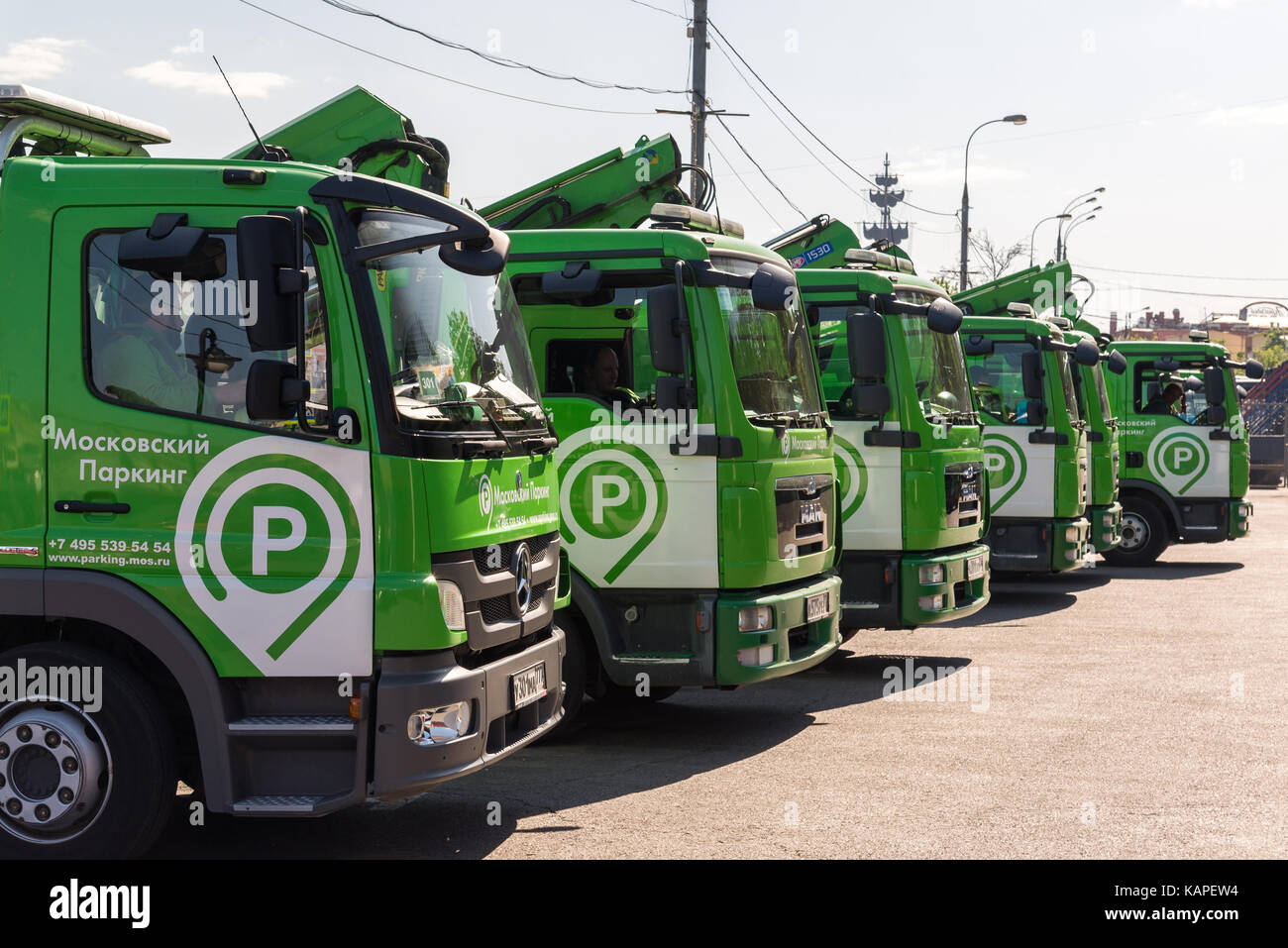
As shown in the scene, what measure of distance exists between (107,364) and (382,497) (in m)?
1.18

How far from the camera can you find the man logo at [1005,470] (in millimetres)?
15008

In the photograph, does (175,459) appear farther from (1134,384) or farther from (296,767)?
(1134,384)

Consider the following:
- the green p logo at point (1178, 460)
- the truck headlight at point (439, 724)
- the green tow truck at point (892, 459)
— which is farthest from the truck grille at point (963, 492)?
the green p logo at point (1178, 460)

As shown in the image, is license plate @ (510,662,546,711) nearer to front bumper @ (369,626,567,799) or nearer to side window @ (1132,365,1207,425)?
front bumper @ (369,626,567,799)

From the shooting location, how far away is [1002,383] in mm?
15156

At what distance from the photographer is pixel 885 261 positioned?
38.1ft

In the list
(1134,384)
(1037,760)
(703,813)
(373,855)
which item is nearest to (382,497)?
(373,855)

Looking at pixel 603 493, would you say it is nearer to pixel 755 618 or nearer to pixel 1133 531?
pixel 755 618

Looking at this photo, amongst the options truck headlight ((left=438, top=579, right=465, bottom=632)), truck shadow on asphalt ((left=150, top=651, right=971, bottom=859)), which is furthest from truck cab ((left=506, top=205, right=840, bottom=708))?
truck headlight ((left=438, top=579, right=465, bottom=632))

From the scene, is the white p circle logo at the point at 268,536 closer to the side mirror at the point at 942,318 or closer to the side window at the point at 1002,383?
the side mirror at the point at 942,318

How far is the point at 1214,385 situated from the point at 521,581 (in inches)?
604

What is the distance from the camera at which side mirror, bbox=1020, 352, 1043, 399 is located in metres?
15.0

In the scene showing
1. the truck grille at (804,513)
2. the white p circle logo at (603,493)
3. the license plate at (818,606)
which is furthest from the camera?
the license plate at (818,606)

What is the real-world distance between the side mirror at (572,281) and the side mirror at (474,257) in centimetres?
236
